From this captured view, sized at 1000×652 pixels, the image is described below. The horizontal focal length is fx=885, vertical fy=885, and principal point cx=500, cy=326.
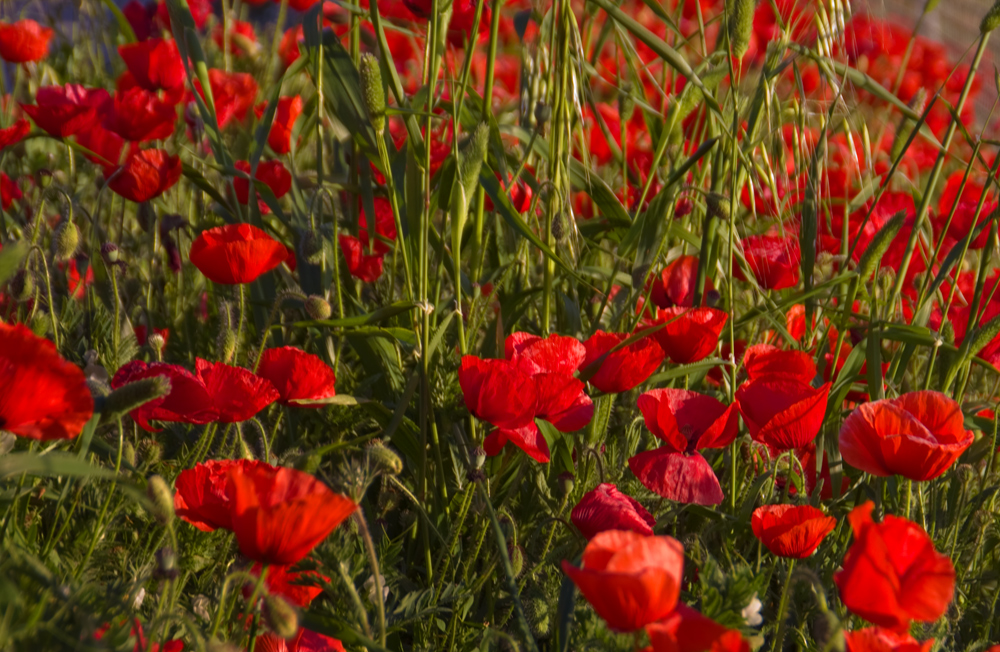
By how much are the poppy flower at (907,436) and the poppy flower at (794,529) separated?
3.8 inches

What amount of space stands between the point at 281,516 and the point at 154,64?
1.32 metres

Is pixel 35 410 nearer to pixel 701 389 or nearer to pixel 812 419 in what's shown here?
pixel 812 419

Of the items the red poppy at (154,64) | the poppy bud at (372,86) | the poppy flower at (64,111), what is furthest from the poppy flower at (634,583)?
the red poppy at (154,64)

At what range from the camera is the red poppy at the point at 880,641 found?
63cm

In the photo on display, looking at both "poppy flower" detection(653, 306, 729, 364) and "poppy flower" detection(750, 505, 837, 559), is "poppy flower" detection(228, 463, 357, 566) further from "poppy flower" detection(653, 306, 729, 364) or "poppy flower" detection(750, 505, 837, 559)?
"poppy flower" detection(653, 306, 729, 364)

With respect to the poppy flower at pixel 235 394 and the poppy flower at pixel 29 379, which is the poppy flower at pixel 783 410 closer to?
the poppy flower at pixel 235 394

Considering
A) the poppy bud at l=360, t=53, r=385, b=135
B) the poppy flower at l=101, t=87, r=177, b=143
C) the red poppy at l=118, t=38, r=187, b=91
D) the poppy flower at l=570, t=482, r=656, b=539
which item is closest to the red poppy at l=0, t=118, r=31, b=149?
the poppy flower at l=101, t=87, r=177, b=143

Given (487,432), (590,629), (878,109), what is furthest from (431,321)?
(878,109)

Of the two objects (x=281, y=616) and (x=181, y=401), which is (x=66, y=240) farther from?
(x=281, y=616)

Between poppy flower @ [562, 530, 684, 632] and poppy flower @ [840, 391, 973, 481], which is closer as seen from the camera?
poppy flower @ [562, 530, 684, 632]

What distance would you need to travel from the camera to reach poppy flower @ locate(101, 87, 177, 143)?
4.57 ft

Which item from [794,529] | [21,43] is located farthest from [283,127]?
[794,529]

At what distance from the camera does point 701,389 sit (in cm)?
146

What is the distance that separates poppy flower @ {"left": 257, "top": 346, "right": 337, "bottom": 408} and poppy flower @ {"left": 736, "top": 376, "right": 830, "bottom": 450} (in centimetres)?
45
